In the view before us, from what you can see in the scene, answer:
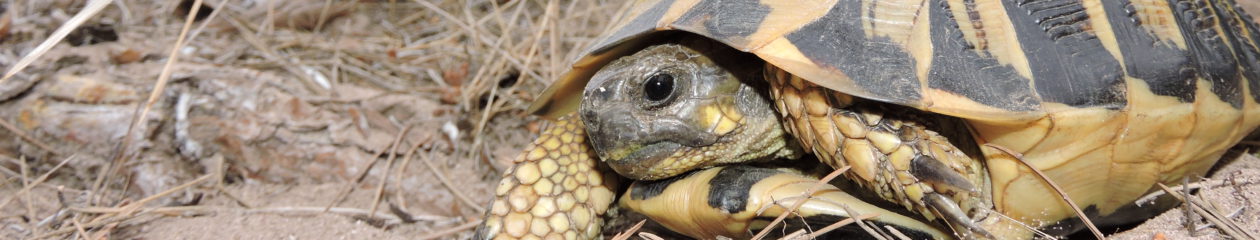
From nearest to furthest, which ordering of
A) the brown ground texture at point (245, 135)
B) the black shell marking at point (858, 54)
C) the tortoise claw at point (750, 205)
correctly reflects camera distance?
the black shell marking at point (858, 54) < the tortoise claw at point (750, 205) < the brown ground texture at point (245, 135)

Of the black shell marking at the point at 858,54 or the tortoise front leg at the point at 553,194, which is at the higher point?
the black shell marking at the point at 858,54

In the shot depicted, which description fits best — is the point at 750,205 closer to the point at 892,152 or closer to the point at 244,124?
the point at 892,152

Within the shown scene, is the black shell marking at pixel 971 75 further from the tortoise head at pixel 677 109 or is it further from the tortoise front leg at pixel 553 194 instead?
the tortoise front leg at pixel 553 194

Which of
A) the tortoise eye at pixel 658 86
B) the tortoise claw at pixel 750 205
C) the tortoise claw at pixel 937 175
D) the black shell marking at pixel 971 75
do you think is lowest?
the tortoise claw at pixel 750 205

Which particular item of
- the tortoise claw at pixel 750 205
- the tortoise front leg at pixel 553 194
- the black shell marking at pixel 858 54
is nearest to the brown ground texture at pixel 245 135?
the tortoise front leg at pixel 553 194

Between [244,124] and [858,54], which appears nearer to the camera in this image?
[858,54]

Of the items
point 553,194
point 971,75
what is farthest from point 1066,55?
point 553,194

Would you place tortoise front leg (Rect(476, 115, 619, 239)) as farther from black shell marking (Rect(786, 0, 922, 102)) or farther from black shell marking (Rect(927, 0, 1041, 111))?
black shell marking (Rect(927, 0, 1041, 111))
